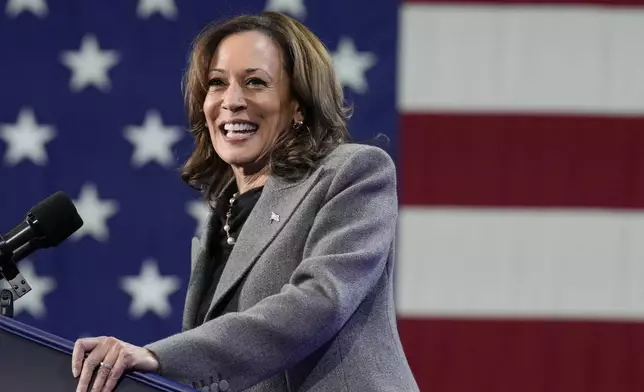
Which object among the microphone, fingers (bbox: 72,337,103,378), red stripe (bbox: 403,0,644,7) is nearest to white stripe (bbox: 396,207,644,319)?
red stripe (bbox: 403,0,644,7)

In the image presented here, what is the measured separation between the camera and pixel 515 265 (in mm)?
3184

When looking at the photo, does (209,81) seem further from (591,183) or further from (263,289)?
(591,183)

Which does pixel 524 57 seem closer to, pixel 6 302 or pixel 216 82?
pixel 216 82

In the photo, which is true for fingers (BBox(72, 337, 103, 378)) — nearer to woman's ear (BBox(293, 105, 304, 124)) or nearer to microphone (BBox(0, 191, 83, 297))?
microphone (BBox(0, 191, 83, 297))

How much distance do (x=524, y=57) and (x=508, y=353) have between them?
81 centimetres

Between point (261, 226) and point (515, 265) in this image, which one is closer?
point (261, 226)

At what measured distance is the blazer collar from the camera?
1590 millimetres

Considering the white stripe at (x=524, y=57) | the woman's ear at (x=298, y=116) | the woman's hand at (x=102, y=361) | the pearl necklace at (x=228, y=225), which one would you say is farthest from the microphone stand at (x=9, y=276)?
the white stripe at (x=524, y=57)

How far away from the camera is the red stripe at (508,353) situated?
10.5ft

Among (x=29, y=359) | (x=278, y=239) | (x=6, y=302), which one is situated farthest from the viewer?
(x=278, y=239)

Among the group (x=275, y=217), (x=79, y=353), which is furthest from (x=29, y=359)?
(x=275, y=217)

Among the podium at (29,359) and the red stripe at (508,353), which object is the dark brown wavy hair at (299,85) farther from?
the red stripe at (508,353)

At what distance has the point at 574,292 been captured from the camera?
319 cm

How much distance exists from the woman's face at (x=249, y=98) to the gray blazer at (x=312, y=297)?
3.2 inches
